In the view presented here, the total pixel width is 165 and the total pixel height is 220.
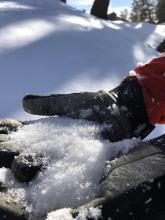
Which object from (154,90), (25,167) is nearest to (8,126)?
(25,167)

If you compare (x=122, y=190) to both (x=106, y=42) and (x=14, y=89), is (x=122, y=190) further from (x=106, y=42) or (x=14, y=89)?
(x=106, y=42)

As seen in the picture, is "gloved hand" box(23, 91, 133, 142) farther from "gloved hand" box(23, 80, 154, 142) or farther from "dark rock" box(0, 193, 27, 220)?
"dark rock" box(0, 193, 27, 220)

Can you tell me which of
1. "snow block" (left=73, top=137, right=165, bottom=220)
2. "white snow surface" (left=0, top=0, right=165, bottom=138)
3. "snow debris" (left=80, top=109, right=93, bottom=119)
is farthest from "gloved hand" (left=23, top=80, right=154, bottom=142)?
"white snow surface" (left=0, top=0, right=165, bottom=138)

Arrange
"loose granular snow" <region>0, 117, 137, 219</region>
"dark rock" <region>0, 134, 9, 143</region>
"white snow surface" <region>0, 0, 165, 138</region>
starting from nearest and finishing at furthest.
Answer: "loose granular snow" <region>0, 117, 137, 219</region>, "dark rock" <region>0, 134, 9, 143</region>, "white snow surface" <region>0, 0, 165, 138</region>

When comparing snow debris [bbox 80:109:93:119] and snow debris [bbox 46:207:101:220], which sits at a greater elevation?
snow debris [bbox 46:207:101:220]

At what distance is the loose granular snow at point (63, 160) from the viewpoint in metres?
1.31

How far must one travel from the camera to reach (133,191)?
1.21 metres

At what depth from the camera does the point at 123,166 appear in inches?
52.3

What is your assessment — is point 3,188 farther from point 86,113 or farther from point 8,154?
point 86,113

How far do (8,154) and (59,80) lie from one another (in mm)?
1112

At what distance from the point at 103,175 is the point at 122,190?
0.50 feet

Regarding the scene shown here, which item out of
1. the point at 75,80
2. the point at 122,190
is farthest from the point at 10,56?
the point at 122,190

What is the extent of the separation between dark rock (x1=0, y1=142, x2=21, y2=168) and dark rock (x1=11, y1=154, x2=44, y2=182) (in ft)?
0.20

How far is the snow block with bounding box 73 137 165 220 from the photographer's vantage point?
46.9 inches
